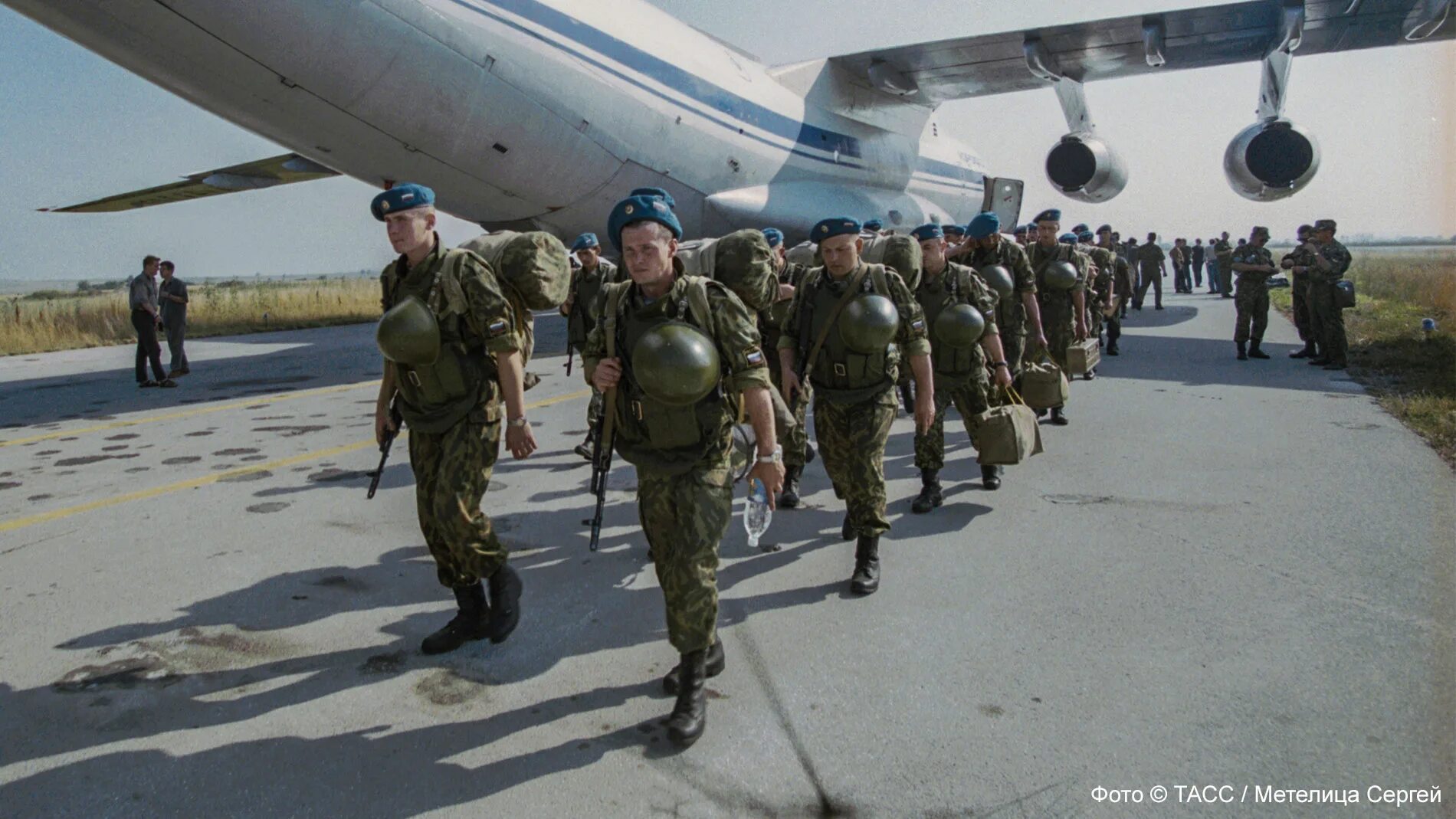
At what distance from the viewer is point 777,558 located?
14.8ft

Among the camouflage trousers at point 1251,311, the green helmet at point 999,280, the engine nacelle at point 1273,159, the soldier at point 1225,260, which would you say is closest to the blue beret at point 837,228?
the green helmet at point 999,280

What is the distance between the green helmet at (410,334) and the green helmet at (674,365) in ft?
2.90

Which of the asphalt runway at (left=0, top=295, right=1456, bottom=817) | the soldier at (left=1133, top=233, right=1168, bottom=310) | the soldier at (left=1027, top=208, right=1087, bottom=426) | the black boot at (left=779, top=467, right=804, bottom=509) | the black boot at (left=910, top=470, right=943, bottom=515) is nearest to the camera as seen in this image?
the asphalt runway at (left=0, top=295, right=1456, bottom=817)

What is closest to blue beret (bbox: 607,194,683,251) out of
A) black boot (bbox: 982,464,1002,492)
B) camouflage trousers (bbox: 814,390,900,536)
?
camouflage trousers (bbox: 814,390,900,536)

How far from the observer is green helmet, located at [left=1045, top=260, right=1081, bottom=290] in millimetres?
7637

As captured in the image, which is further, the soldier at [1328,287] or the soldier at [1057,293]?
the soldier at [1328,287]

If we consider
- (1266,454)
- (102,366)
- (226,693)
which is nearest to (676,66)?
(1266,454)

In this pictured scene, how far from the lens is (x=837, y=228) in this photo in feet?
13.5

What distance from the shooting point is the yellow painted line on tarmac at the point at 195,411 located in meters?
7.52

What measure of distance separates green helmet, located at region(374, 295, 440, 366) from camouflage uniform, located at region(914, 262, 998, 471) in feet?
10.1

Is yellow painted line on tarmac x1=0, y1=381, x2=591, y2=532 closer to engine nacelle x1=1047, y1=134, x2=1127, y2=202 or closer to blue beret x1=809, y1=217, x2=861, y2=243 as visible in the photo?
blue beret x1=809, y1=217, x2=861, y2=243

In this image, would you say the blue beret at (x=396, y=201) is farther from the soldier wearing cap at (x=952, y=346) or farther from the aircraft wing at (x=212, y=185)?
the aircraft wing at (x=212, y=185)

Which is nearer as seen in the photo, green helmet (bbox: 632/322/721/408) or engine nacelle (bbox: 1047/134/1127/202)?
green helmet (bbox: 632/322/721/408)

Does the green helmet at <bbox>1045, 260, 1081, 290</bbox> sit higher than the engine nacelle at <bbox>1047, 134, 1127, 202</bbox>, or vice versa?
the engine nacelle at <bbox>1047, 134, 1127, 202</bbox>
